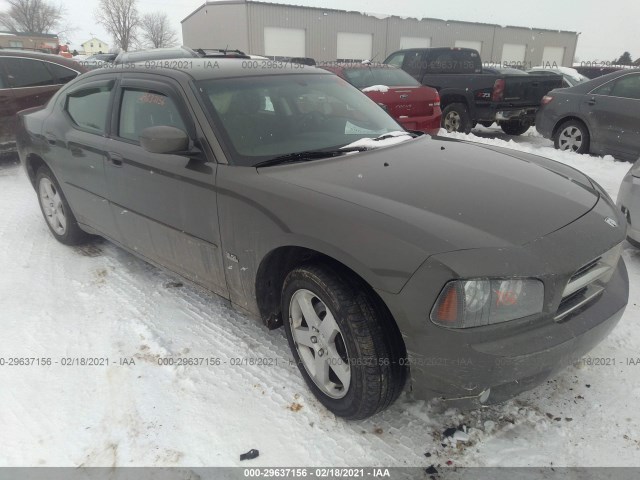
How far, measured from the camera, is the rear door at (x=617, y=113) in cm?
661

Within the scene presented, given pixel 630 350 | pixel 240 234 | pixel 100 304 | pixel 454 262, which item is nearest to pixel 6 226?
pixel 100 304

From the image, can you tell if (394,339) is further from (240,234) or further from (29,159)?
(29,159)

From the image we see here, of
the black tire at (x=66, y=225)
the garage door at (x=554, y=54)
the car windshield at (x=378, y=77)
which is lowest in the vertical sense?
the black tire at (x=66, y=225)

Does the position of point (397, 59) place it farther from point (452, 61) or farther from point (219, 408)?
point (219, 408)

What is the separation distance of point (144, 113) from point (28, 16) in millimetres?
69557

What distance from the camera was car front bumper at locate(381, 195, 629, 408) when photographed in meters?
1.81

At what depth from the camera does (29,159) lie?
183 inches

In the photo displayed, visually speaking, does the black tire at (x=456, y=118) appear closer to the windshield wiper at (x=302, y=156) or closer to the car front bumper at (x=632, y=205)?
the car front bumper at (x=632, y=205)

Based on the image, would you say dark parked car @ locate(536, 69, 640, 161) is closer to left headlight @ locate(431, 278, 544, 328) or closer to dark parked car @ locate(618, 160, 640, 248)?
dark parked car @ locate(618, 160, 640, 248)

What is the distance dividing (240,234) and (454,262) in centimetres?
120

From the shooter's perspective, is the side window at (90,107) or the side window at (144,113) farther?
the side window at (90,107)

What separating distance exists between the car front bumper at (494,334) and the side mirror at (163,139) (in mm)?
1498

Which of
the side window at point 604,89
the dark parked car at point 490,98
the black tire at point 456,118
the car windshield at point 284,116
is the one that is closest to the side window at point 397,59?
the dark parked car at point 490,98

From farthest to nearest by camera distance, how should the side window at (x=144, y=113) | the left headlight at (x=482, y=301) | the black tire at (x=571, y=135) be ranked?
the black tire at (x=571, y=135), the side window at (x=144, y=113), the left headlight at (x=482, y=301)
